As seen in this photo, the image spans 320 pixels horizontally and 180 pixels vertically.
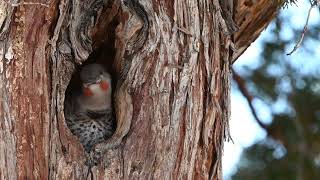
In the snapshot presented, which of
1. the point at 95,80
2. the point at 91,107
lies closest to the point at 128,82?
the point at 95,80

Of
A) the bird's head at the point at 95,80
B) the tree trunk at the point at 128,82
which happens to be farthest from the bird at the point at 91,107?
the tree trunk at the point at 128,82

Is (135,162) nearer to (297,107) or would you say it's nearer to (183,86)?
(183,86)

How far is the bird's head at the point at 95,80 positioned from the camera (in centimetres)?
375

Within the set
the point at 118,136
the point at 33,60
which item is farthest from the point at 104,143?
the point at 33,60

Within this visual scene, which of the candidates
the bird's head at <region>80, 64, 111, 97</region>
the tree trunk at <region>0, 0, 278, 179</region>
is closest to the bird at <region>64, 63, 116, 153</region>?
the bird's head at <region>80, 64, 111, 97</region>

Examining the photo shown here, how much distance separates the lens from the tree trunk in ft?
9.96

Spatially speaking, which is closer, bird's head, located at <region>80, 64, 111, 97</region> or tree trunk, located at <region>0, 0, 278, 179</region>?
tree trunk, located at <region>0, 0, 278, 179</region>

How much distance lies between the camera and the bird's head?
375cm

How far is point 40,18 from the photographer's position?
3127mm

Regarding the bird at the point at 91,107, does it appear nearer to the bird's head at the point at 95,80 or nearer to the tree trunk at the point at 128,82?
the bird's head at the point at 95,80

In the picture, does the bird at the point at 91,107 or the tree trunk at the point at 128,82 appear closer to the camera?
the tree trunk at the point at 128,82

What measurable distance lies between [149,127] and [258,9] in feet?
3.36

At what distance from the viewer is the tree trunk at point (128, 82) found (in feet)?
9.96

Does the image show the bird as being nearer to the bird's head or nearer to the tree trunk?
the bird's head
